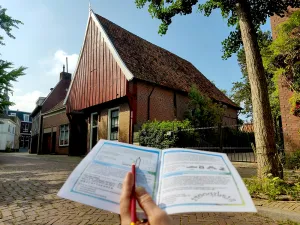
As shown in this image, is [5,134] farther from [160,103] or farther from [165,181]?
[165,181]

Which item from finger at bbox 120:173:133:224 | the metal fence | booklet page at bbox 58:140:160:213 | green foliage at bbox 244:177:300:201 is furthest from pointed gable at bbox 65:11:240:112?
finger at bbox 120:173:133:224

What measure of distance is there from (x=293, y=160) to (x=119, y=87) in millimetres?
9758

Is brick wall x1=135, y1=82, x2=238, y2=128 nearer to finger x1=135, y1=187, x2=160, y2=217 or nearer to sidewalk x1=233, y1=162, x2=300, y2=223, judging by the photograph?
sidewalk x1=233, y1=162, x2=300, y2=223

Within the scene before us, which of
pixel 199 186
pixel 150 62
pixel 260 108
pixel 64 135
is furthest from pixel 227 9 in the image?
pixel 64 135

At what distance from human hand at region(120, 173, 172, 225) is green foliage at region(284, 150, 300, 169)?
25.3 ft

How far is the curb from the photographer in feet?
10.6

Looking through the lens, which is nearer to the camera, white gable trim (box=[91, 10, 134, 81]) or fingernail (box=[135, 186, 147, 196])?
fingernail (box=[135, 186, 147, 196])

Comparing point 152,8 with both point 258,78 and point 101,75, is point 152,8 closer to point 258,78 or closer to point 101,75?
point 258,78

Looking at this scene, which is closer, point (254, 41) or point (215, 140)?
point (254, 41)

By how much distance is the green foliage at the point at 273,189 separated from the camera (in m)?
4.11

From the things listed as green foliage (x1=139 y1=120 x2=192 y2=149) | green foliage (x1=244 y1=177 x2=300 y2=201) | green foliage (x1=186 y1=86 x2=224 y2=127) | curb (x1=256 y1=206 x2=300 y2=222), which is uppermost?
green foliage (x1=186 y1=86 x2=224 y2=127)

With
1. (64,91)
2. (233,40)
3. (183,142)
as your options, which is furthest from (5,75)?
(64,91)

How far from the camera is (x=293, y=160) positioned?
7.48 meters

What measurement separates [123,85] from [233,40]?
25.4 feet
